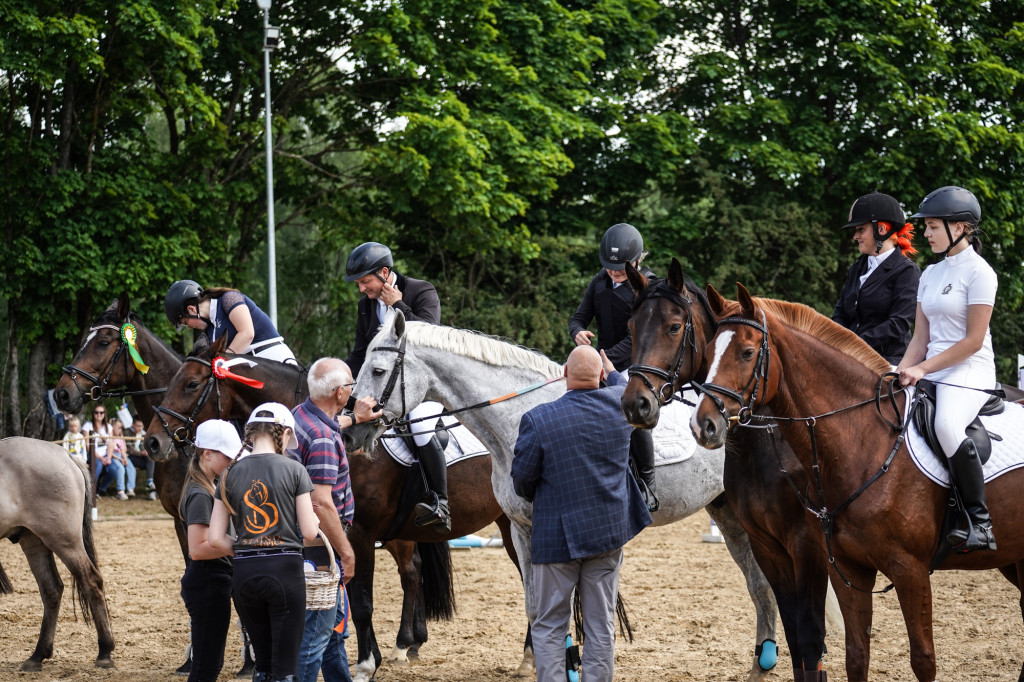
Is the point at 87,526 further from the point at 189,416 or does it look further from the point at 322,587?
the point at 322,587

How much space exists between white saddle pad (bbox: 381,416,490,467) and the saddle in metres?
3.25

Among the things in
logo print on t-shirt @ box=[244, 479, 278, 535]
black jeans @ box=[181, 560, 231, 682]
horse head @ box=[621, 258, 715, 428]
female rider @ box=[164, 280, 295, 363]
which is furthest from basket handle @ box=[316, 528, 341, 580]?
female rider @ box=[164, 280, 295, 363]

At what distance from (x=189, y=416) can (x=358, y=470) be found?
4.19 ft

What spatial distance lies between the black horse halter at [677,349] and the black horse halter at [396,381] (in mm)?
1475

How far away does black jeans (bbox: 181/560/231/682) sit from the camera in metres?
5.19

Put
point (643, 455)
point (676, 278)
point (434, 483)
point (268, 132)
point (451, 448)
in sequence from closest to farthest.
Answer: point (676, 278) → point (643, 455) → point (434, 483) → point (451, 448) → point (268, 132)

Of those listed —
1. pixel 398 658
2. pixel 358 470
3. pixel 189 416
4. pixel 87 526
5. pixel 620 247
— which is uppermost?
pixel 620 247

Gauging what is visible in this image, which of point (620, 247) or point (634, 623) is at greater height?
point (620, 247)

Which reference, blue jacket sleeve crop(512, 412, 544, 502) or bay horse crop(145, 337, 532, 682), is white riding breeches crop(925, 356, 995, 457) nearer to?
blue jacket sleeve crop(512, 412, 544, 502)

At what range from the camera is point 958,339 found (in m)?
5.39

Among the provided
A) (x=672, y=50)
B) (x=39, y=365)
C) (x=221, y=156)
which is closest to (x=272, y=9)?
(x=221, y=156)

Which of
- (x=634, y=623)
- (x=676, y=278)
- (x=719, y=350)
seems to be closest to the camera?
(x=719, y=350)

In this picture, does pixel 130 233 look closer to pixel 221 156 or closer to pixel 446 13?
pixel 221 156

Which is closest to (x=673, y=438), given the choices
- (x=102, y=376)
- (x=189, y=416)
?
(x=189, y=416)
